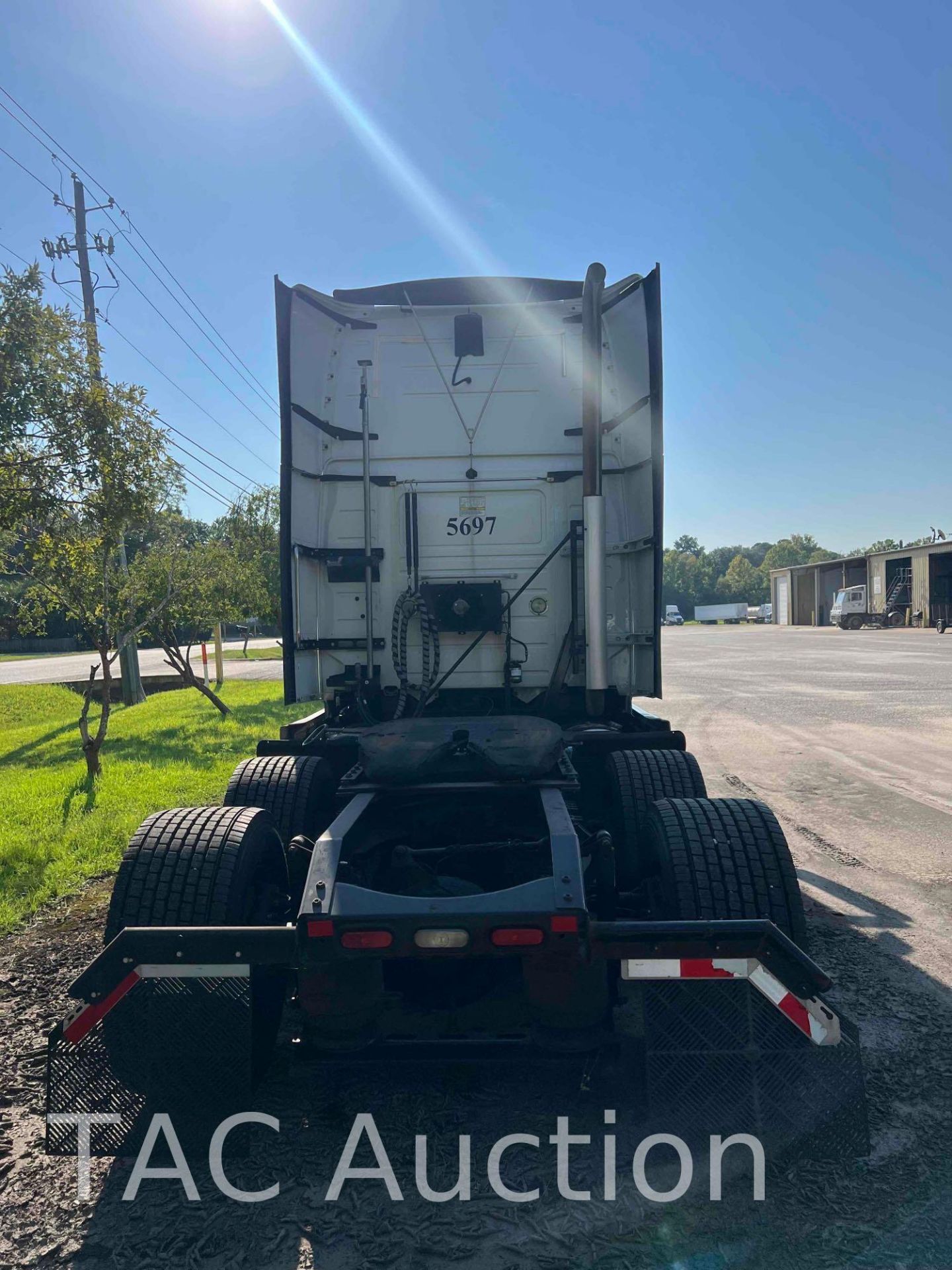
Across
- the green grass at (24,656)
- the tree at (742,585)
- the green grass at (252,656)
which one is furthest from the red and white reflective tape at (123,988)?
the tree at (742,585)

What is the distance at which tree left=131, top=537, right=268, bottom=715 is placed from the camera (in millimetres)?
13188

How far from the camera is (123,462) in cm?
796

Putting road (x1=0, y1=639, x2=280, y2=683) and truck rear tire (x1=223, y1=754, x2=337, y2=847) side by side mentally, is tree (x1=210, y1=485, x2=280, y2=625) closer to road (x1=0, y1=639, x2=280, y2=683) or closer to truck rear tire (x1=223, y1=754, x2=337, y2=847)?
road (x1=0, y1=639, x2=280, y2=683)

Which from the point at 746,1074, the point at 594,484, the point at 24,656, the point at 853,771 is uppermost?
the point at 594,484

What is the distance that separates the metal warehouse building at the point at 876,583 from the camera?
45.2 meters

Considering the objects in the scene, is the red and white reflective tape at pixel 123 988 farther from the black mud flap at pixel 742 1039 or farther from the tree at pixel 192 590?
the tree at pixel 192 590

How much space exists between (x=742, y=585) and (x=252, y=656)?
301 feet

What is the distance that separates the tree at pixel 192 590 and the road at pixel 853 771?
794cm

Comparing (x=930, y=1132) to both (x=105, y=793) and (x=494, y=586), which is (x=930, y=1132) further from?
(x=105, y=793)

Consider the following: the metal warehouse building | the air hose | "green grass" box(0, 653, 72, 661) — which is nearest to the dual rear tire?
the air hose

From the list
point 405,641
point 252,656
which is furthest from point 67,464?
point 252,656

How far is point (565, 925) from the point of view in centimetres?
253

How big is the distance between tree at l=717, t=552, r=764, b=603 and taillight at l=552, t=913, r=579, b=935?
403ft

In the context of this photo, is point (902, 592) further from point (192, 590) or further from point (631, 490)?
point (631, 490)
